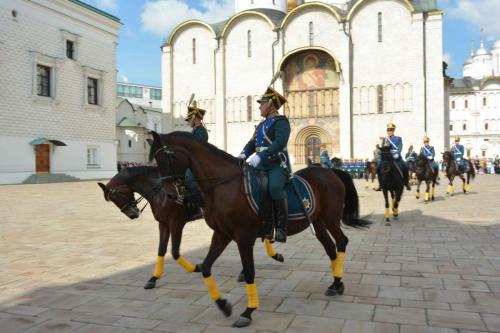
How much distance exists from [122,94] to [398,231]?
96.9 m

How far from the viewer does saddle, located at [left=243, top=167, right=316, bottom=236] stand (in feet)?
13.9

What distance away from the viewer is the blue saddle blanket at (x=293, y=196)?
4.20 metres

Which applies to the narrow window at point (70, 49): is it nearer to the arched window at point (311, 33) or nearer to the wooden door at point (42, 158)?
the wooden door at point (42, 158)

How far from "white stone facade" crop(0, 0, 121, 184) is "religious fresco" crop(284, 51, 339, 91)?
1610 cm

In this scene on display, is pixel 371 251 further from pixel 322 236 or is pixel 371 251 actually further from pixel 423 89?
pixel 423 89

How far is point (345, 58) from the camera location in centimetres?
3756

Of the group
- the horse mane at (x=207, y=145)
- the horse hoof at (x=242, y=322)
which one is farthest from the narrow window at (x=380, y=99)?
the horse hoof at (x=242, y=322)

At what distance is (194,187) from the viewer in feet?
15.0

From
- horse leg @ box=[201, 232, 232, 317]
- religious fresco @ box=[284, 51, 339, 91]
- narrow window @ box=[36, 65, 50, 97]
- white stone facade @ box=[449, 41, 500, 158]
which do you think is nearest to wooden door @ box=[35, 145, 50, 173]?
narrow window @ box=[36, 65, 50, 97]

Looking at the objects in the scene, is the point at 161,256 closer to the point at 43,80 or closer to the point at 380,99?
the point at 43,80

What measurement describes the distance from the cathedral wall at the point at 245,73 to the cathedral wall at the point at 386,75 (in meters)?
8.20

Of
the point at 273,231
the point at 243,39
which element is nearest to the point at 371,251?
the point at 273,231

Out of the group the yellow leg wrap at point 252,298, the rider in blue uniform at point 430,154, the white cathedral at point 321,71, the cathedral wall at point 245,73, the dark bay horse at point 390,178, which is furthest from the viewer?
the cathedral wall at point 245,73

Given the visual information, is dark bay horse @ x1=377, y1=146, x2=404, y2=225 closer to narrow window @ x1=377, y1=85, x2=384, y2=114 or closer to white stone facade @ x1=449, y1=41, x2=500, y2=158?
narrow window @ x1=377, y1=85, x2=384, y2=114
